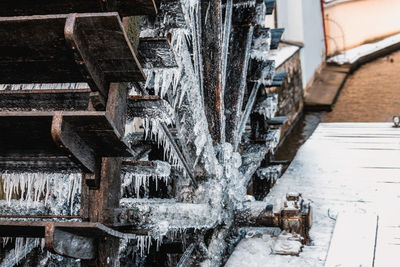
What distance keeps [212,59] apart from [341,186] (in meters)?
1.41

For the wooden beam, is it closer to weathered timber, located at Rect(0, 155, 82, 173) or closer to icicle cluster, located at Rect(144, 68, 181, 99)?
weathered timber, located at Rect(0, 155, 82, 173)

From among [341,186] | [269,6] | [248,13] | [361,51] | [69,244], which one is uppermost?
[361,51]

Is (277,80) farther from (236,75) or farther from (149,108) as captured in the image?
(149,108)

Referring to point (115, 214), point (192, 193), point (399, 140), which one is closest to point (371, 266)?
point (192, 193)

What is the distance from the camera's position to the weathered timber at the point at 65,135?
198cm

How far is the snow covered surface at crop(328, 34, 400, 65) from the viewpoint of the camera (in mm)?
14618

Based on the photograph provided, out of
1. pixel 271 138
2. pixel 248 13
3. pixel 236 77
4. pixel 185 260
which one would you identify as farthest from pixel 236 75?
pixel 185 260

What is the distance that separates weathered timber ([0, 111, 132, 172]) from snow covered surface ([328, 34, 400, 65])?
1318 centimetres

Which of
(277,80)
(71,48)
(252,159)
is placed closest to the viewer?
(71,48)

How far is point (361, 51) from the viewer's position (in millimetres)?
15234

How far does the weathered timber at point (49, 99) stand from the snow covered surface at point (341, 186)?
1156mm

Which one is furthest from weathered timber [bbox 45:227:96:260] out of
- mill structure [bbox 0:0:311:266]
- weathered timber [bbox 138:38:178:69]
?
weathered timber [bbox 138:38:178:69]

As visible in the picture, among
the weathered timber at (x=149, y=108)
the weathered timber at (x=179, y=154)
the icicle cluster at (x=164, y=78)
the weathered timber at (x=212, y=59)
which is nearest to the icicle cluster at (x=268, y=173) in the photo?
the weathered timber at (x=212, y=59)

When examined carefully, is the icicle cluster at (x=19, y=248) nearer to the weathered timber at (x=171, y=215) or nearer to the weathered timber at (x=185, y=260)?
the weathered timber at (x=171, y=215)
